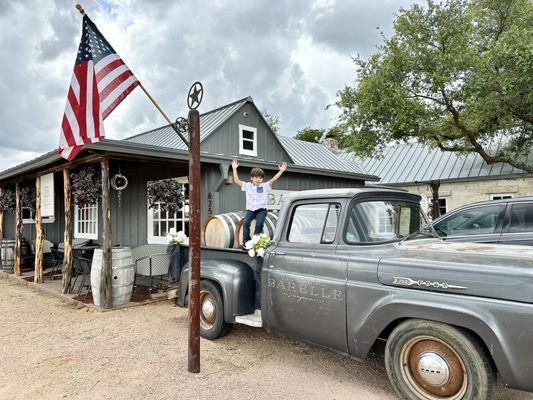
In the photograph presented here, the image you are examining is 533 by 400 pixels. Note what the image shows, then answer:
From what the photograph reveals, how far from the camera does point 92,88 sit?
4.71 m

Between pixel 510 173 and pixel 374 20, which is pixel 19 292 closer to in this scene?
pixel 374 20

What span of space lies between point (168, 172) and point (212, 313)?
15.3 ft

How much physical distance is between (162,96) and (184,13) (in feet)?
11.1

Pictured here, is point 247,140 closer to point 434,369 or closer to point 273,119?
point 434,369

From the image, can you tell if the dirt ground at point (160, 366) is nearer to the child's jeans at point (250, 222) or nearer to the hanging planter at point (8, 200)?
the child's jeans at point (250, 222)

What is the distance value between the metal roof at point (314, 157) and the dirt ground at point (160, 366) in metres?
11.8

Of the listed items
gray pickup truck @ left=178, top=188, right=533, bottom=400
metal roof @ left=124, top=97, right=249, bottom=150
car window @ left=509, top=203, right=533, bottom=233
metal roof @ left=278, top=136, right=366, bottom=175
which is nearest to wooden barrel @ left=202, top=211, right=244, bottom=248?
gray pickup truck @ left=178, top=188, right=533, bottom=400

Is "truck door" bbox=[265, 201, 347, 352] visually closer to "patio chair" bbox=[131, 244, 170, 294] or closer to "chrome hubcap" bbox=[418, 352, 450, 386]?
"chrome hubcap" bbox=[418, 352, 450, 386]

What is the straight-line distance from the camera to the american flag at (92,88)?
4312 mm

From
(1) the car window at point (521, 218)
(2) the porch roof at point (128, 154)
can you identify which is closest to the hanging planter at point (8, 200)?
(2) the porch roof at point (128, 154)

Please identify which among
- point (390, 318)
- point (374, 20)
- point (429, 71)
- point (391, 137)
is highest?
point (374, 20)

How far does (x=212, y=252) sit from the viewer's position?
4824 millimetres

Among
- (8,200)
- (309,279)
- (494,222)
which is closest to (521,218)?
(494,222)

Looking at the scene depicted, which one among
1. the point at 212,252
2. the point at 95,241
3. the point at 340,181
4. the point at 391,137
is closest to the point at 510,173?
the point at 391,137
